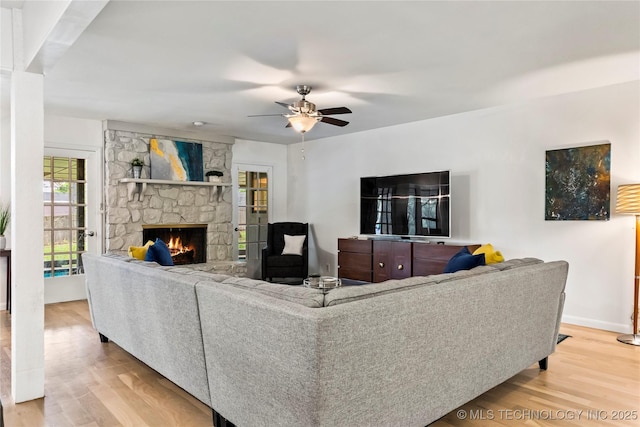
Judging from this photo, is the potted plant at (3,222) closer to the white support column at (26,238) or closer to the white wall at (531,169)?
the white support column at (26,238)

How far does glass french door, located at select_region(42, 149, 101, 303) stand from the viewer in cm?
549

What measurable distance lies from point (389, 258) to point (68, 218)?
425 cm

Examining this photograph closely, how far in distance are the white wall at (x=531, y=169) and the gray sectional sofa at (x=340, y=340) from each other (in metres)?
1.79

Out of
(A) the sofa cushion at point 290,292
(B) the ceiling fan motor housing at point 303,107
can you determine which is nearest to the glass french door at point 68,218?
(B) the ceiling fan motor housing at point 303,107

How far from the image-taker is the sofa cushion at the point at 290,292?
5.78 feet

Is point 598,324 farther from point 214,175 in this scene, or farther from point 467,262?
point 214,175

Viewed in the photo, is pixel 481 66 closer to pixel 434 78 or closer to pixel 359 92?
pixel 434 78

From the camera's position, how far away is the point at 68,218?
5.67 meters

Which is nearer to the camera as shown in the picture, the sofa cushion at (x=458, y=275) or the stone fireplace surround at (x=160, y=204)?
the sofa cushion at (x=458, y=275)

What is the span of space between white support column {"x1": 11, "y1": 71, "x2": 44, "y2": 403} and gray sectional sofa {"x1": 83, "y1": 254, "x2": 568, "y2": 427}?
0.55 m

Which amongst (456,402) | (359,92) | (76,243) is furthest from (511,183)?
(76,243)

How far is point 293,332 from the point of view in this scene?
5.32 feet

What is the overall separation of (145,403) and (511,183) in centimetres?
424

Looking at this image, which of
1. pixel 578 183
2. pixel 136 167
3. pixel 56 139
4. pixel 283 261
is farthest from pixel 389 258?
pixel 56 139
